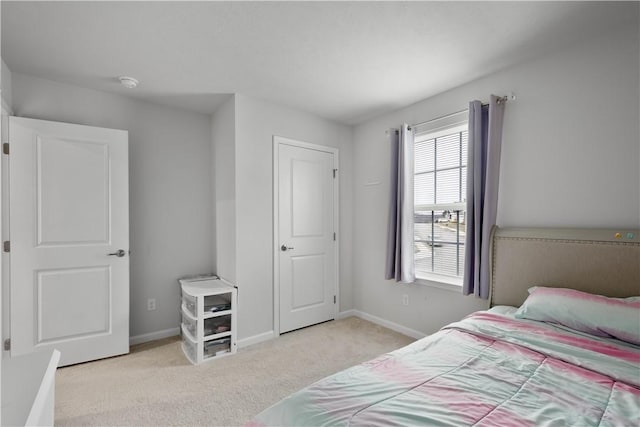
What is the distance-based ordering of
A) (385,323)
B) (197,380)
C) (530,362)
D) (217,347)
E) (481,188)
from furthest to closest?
(385,323)
(217,347)
(481,188)
(197,380)
(530,362)

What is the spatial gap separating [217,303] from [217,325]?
7.8 inches

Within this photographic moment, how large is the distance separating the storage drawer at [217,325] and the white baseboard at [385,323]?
1473 millimetres

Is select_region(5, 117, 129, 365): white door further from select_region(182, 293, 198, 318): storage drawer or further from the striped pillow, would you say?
the striped pillow

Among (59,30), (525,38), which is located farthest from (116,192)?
(525,38)

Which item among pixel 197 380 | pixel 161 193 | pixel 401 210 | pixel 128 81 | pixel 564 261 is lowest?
pixel 197 380

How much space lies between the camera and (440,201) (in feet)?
10.3

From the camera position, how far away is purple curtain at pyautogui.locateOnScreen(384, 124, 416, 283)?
3.21 m

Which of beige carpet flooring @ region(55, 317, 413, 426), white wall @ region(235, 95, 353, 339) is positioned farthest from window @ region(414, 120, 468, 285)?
white wall @ region(235, 95, 353, 339)

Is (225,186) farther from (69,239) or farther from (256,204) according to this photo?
(69,239)

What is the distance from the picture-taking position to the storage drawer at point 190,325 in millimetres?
2746

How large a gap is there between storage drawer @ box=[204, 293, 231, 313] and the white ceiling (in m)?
2.00

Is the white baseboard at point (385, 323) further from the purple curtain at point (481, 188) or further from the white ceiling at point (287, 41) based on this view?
the white ceiling at point (287, 41)

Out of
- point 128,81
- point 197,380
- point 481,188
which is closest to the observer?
point 197,380

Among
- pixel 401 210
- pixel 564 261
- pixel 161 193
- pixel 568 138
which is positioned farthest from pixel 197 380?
pixel 568 138
